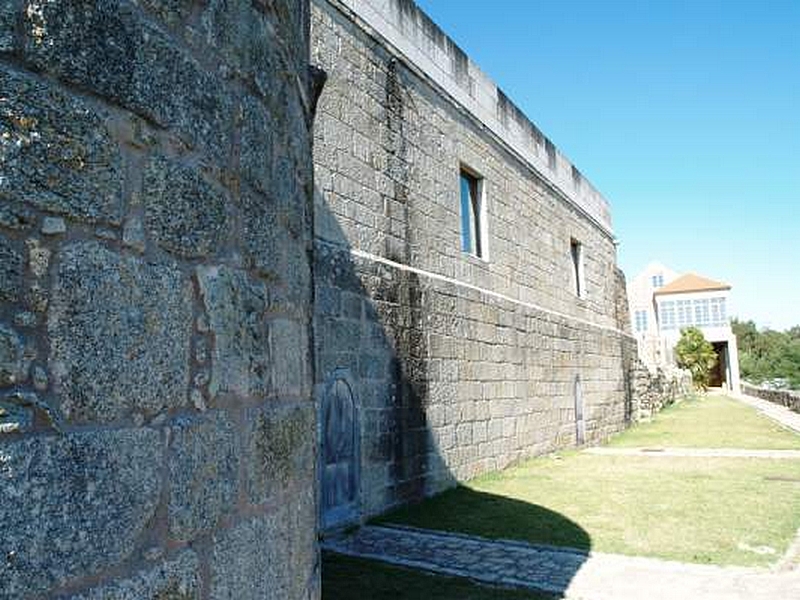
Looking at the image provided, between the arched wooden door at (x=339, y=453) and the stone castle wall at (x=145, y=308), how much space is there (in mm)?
3083

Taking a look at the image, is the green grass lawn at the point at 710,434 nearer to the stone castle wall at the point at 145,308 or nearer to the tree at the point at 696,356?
the stone castle wall at the point at 145,308

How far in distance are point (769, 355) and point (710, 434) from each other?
47989 mm

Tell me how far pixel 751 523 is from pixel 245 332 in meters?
5.22

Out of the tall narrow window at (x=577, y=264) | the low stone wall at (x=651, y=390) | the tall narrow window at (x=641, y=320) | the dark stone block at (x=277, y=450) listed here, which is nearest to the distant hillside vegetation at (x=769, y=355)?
the tall narrow window at (x=641, y=320)

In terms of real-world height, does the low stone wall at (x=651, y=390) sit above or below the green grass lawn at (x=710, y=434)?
above

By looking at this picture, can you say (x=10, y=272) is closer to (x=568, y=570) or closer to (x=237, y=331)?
(x=237, y=331)

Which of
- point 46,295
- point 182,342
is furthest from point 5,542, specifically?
point 182,342

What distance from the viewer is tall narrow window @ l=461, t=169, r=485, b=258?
8.57m

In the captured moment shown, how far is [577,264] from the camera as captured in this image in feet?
43.4

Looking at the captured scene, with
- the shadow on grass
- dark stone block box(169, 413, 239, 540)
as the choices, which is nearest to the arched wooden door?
the shadow on grass

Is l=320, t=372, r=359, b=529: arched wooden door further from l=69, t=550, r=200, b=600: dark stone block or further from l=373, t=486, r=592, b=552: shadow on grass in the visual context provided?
l=69, t=550, r=200, b=600: dark stone block

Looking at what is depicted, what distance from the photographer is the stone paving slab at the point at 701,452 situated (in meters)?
9.49

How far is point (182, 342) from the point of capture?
4.91ft

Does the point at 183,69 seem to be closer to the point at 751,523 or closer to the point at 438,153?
the point at 751,523
